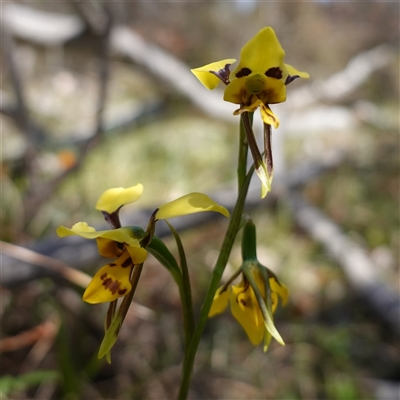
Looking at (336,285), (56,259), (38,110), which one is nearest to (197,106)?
(38,110)

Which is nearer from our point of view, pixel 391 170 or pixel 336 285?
pixel 336 285

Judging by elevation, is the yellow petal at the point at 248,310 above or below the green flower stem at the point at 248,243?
below

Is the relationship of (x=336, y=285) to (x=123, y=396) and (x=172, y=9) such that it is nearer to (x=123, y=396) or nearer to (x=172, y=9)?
(x=123, y=396)

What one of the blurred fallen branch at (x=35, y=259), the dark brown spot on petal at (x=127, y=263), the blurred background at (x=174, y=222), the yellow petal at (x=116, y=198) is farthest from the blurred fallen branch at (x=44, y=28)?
the dark brown spot on petal at (x=127, y=263)

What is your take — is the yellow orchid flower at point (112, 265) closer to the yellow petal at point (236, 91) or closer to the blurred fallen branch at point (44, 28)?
Answer: the yellow petal at point (236, 91)

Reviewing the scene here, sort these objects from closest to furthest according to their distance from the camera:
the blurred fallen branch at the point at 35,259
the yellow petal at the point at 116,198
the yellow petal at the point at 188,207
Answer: the yellow petal at the point at 188,207 < the yellow petal at the point at 116,198 < the blurred fallen branch at the point at 35,259

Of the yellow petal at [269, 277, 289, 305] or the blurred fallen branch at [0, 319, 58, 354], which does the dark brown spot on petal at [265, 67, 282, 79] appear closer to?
the yellow petal at [269, 277, 289, 305]
